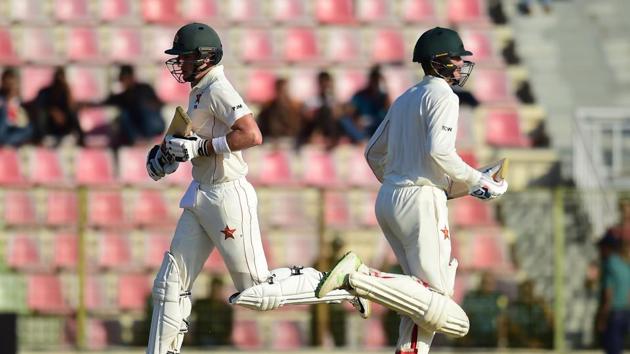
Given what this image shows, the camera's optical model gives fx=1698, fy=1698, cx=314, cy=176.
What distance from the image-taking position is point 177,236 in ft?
31.2

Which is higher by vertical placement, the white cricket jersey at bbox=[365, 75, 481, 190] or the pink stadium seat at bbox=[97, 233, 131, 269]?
the white cricket jersey at bbox=[365, 75, 481, 190]

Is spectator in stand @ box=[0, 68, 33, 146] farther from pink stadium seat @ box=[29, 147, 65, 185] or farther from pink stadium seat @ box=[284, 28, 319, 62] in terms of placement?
pink stadium seat @ box=[284, 28, 319, 62]

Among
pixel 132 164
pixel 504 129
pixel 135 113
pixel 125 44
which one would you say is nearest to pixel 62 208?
pixel 132 164

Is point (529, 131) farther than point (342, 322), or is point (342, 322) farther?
point (529, 131)

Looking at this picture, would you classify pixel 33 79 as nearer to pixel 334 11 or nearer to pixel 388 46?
pixel 334 11

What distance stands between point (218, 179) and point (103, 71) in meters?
8.85

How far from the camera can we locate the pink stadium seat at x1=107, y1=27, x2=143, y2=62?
59.8ft

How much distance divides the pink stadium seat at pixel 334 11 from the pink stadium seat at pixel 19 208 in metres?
4.29

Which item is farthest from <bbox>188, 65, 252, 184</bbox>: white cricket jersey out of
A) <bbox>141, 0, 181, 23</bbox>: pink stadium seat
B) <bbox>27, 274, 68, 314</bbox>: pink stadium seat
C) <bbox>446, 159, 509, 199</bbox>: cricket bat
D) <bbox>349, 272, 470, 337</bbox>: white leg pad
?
<bbox>141, 0, 181, 23</bbox>: pink stadium seat

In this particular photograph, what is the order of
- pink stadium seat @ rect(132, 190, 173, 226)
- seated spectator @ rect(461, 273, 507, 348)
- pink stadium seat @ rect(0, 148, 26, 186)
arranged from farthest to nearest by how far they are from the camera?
pink stadium seat @ rect(0, 148, 26, 186), pink stadium seat @ rect(132, 190, 173, 226), seated spectator @ rect(461, 273, 507, 348)

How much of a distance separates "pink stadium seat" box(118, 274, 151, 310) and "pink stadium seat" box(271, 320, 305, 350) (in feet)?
4.04

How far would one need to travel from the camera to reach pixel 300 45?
18.5 metres

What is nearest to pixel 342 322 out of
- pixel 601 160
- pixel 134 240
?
pixel 134 240

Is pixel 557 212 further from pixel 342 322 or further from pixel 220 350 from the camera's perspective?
pixel 220 350
